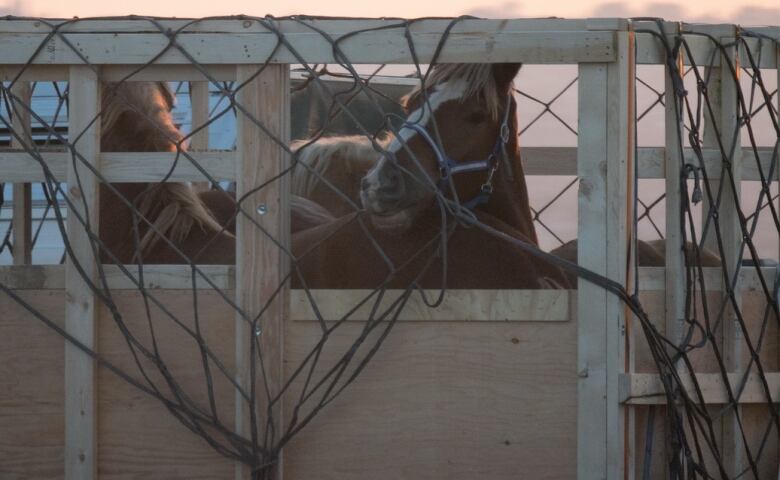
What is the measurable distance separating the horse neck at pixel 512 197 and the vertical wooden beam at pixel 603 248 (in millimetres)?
1231

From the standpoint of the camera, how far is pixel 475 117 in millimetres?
3742

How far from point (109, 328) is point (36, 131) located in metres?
3.11

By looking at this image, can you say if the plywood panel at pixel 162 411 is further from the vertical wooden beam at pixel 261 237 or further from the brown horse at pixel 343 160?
the brown horse at pixel 343 160

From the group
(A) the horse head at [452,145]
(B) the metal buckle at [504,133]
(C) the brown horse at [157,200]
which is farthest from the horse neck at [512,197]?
(C) the brown horse at [157,200]

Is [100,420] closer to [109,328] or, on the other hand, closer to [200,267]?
[109,328]

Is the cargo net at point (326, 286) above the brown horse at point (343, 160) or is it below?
below

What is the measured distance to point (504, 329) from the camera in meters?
2.80

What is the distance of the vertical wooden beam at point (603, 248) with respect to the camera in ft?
9.11

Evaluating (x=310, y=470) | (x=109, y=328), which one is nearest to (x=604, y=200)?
(x=310, y=470)

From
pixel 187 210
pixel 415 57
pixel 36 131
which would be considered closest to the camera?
pixel 415 57

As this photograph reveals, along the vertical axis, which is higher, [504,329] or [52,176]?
[52,176]

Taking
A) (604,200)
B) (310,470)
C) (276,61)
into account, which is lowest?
(310,470)

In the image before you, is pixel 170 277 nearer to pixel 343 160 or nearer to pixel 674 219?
pixel 674 219

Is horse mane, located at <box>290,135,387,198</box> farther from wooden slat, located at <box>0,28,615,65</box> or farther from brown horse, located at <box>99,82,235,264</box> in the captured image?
wooden slat, located at <box>0,28,615,65</box>
